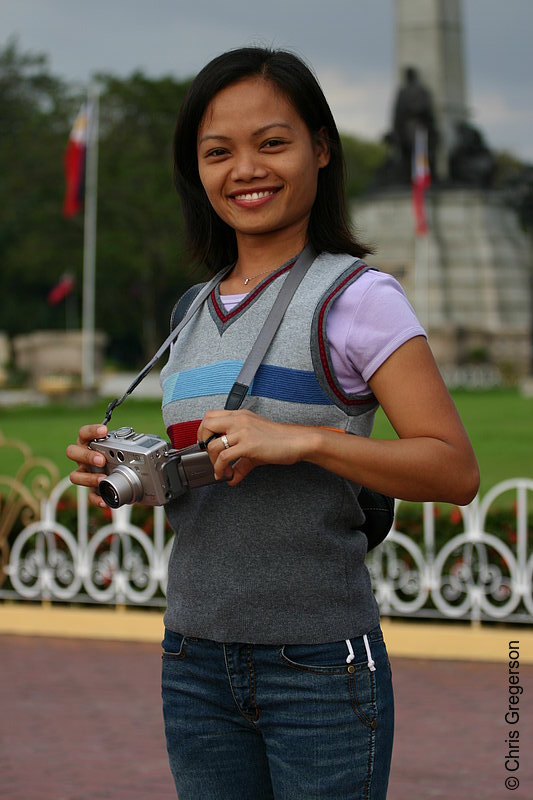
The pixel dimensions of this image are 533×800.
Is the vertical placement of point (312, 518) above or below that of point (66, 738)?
above

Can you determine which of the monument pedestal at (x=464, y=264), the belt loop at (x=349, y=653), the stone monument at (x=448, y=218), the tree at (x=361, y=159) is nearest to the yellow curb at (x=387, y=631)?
the belt loop at (x=349, y=653)

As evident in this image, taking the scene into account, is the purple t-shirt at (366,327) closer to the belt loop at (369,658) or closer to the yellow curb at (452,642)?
the belt loop at (369,658)

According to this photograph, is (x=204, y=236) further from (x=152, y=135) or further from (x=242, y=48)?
(x=152, y=135)

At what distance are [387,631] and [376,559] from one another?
17.4 inches

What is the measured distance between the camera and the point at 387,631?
693 cm

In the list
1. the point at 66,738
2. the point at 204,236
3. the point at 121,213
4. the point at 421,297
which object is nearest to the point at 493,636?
the point at 66,738

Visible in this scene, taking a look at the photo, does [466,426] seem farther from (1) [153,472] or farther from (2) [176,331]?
(1) [153,472]

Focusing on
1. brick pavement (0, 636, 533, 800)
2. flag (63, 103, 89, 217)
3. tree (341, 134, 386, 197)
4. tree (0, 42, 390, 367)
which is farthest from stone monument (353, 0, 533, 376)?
brick pavement (0, 636, 533, 800)

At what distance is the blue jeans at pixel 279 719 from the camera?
6.15ft

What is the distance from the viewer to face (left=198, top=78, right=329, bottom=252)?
1994 mm

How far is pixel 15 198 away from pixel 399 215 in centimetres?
1589

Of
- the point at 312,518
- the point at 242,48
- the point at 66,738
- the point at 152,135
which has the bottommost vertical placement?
the point at 66,738

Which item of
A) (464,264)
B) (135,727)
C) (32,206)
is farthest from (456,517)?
(32,206)

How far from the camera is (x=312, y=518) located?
6.23 ft
